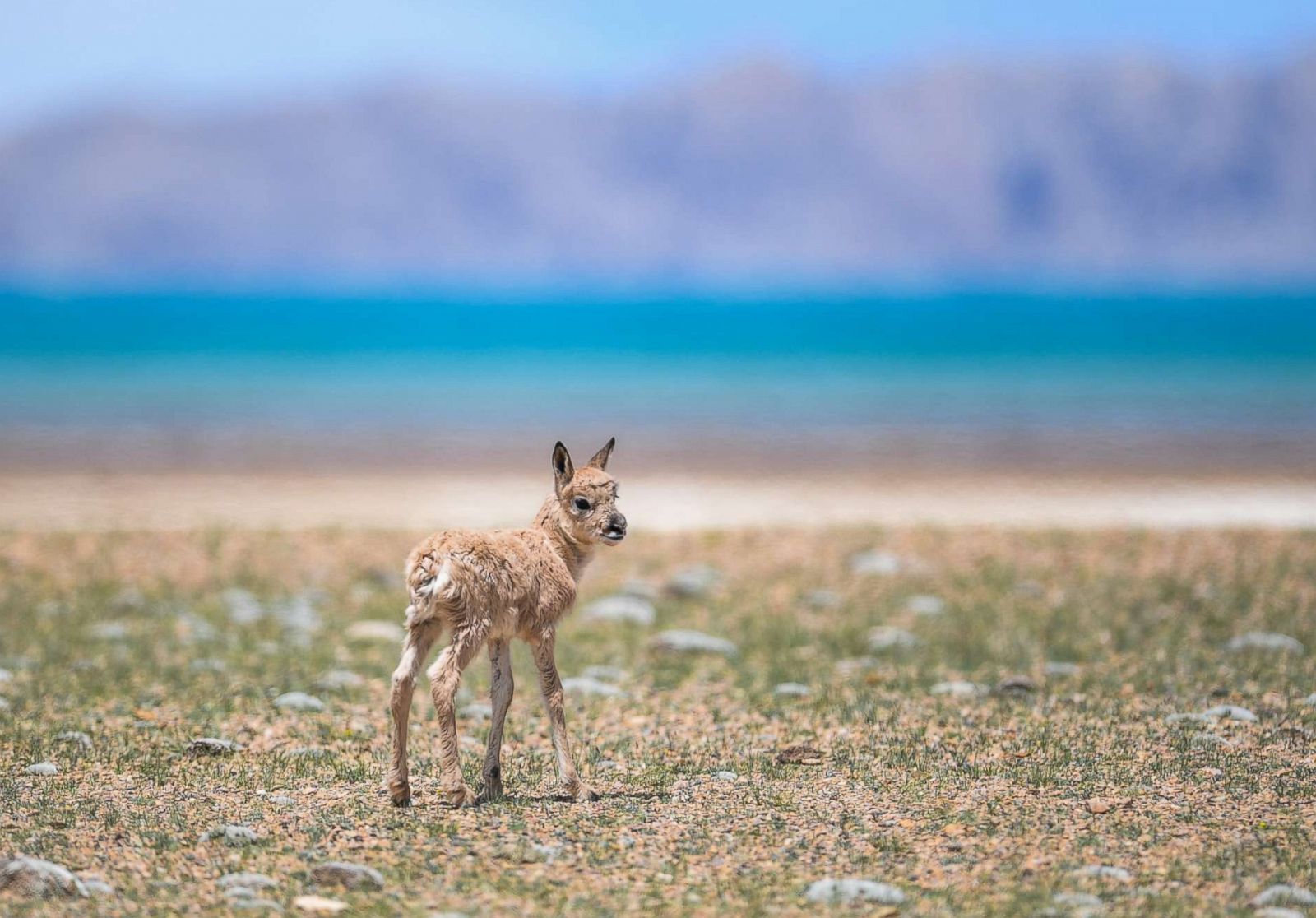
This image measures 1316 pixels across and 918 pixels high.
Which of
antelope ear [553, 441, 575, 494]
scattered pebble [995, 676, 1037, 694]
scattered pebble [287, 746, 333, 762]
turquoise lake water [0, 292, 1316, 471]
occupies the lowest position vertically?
scattered pebble [287, 746, 333, 762]

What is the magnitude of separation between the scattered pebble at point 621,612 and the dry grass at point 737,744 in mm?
236

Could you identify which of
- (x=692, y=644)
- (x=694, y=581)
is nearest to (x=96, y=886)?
(x=692, y=644)

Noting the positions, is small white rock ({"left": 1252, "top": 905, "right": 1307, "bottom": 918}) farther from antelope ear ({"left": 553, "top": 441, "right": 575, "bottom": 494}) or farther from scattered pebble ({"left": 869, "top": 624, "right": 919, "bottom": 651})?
scattered pebble ({"left": 869, "top": 624, "right": 919, "bottom": 651})

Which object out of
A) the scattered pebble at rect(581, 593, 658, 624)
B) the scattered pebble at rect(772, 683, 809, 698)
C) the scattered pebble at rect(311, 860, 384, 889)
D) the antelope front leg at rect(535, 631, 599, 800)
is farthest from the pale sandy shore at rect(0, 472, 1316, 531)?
the scattered pebble at rect(311, 860, 384, 889)

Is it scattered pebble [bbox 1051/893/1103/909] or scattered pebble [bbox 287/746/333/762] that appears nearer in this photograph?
scattered pebble [bbox 1051/893/1103/909]

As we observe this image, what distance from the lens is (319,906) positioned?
832cm

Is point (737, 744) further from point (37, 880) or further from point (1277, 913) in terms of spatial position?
point (37, 880)

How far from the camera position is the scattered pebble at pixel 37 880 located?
8.32m

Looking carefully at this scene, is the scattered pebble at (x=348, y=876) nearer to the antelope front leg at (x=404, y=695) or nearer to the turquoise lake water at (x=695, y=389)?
the antelope front leg at (x=404, y=695)

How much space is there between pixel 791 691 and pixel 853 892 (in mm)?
5756

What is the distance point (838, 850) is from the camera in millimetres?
9312

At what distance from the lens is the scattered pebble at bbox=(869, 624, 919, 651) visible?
1644 centimetres

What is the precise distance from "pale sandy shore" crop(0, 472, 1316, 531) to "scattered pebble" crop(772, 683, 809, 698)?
1029 cm

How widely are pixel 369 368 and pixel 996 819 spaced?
102848mm
